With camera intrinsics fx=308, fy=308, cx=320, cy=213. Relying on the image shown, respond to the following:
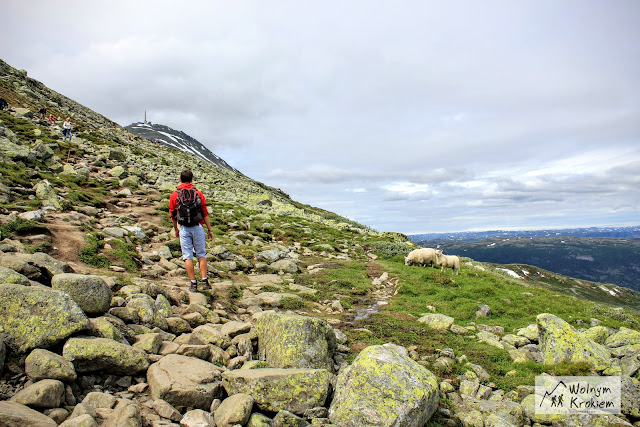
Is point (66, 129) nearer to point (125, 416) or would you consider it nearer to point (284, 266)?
point (284, 266)

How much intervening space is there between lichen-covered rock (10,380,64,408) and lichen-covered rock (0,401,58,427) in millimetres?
175

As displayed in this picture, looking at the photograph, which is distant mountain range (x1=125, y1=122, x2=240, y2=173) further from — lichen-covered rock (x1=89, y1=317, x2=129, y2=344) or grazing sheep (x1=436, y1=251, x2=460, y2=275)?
lichen-covered rock (x1=89, y1=317, x2=129, y2=344)

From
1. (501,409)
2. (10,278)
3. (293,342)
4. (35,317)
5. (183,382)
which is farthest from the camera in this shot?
(293,342)

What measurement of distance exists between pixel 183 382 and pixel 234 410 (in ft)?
3.60

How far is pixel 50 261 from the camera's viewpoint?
821 cm

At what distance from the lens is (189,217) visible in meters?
10.3

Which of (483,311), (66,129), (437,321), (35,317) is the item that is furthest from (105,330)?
(66,129)

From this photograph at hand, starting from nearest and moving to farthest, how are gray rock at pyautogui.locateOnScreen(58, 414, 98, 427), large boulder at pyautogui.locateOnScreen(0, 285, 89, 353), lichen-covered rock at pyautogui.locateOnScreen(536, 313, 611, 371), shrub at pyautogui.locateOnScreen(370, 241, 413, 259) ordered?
gray rock at pyautogui.locateOnScreen(58, 414, 98, 427) < large boulder at pyautogui.locateOnScreen(0, 285, 89, 353) < lichen-covered rock at pyautogui.locateOnScreen(536, 313, 611, 371) < shrub at pyautogui.locateOnScreen(370, 241, 413, 259)

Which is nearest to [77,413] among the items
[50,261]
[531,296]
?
[50,261]

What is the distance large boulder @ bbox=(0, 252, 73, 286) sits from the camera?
22.6ft

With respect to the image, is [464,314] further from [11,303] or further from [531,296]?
[11,303]

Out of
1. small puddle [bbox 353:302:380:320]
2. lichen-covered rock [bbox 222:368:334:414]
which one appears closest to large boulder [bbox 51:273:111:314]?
lichen-covered rock [bbox 222:368:334:414]

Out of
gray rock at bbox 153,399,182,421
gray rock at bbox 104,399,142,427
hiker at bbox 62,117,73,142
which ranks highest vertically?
hiker at bbox 62,117,73,142

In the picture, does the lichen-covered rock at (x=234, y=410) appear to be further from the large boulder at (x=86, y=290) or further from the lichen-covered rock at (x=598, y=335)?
the lichen-covered rock at (x=598, y=335)
